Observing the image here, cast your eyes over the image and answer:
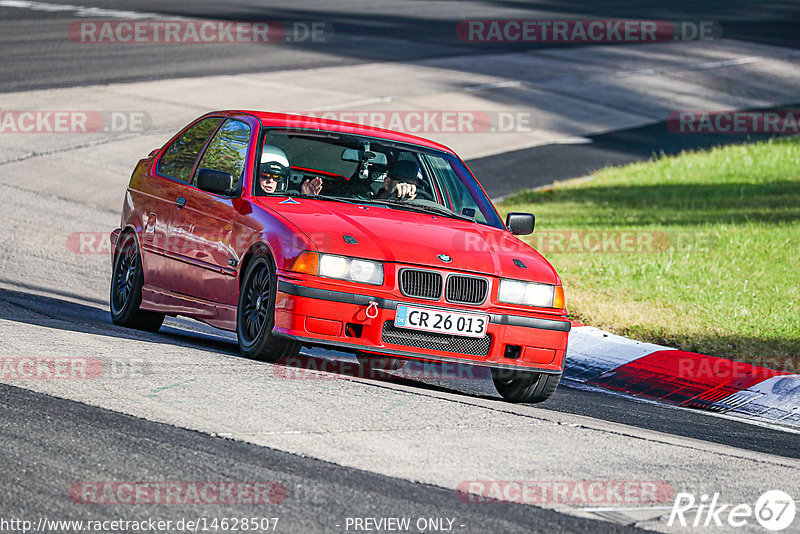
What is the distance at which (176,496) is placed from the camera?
15.2 ft

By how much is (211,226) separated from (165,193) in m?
0.97

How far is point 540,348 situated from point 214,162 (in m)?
2.79

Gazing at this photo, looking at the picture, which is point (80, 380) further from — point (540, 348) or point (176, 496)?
point (540, 348)

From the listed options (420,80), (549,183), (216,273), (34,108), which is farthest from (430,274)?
(420,80)

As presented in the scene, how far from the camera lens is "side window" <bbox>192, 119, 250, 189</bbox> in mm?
8258

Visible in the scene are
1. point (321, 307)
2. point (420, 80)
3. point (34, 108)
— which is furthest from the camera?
point (420, 80)

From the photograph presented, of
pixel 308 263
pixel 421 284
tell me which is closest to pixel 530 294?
pixel 421 284

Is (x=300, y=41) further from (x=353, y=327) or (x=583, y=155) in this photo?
(x=353, y=327)

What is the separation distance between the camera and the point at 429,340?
7051mm

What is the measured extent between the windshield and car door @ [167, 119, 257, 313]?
225 millimetres

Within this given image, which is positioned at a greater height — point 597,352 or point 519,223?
point 519,223

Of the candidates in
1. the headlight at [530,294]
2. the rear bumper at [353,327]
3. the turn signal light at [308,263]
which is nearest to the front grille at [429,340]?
the rear bumper at [353,327]

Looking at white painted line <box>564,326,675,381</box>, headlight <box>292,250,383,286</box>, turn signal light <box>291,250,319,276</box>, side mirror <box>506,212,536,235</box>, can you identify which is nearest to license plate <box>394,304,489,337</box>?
headlight <box>292,250,383,286</box>

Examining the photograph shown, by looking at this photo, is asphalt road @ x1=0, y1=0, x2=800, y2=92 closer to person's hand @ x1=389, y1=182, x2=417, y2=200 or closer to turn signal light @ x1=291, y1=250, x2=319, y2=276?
Result: person's hand @ x1=389, y1=182, x2=417, y2=200
